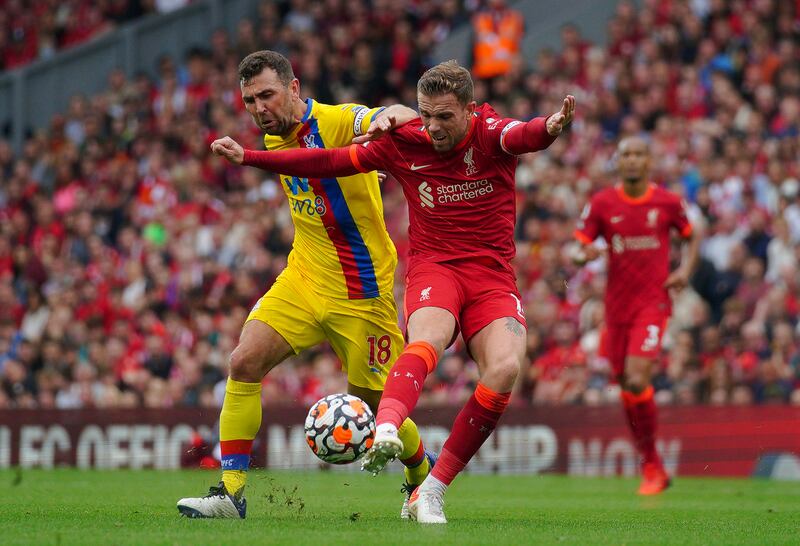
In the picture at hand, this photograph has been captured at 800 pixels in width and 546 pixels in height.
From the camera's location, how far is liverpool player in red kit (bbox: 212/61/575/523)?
7.95 metres

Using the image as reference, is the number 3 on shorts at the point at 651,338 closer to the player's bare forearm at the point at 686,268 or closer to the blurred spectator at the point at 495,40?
the player's bare forearm at the point at 686,268

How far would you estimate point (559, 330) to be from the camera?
1625 cm

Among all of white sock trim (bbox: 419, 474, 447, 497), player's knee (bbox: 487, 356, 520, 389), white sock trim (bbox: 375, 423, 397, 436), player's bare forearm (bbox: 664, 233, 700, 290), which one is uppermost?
player's bare forearm (bbox: 664, 233, 700, 290)

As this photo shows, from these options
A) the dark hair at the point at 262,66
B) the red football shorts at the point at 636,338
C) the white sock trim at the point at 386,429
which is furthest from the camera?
the red football shorts at the point at 636,338

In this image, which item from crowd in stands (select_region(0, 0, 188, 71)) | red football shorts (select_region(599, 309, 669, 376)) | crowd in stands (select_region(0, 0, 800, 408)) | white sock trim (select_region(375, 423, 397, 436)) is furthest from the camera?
crowd in stands (select_region(0, 0, 188, 71))

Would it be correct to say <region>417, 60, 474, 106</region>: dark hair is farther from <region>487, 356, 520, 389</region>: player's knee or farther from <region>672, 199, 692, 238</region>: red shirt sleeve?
<region>672, 199, 692, 238</region>: red shirt sleeve

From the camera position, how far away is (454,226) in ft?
27.6

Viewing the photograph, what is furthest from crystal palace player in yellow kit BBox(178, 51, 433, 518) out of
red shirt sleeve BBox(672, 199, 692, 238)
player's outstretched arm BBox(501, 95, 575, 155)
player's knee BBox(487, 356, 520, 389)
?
red shirt sleeve BBox(672, 199, 692, 238)

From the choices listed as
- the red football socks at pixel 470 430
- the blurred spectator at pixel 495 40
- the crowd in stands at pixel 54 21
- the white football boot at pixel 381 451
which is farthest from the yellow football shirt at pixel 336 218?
the crowd in stands at pixel 54 21

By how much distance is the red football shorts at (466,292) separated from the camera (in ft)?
26.7

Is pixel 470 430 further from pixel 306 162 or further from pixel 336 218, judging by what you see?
pixel 306 162

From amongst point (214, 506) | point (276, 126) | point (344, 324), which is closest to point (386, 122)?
point (276, 126)

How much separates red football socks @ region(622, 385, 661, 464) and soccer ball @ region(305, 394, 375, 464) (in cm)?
480

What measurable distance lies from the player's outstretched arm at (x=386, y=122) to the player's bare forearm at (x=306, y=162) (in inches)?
6.6
